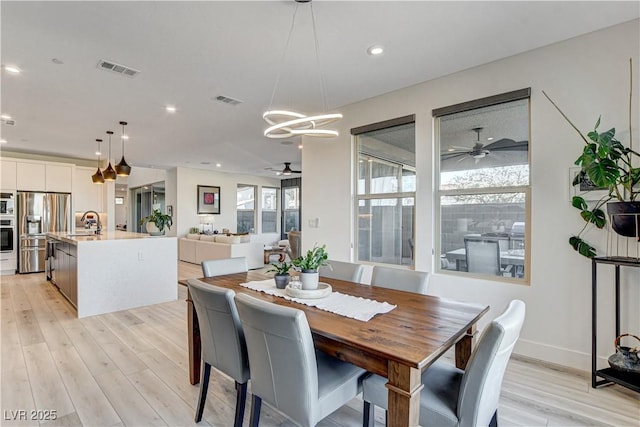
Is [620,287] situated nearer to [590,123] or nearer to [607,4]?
[590,123]

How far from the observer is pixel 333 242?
14.6 ft

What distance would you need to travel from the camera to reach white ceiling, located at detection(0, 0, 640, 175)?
2.33 meters

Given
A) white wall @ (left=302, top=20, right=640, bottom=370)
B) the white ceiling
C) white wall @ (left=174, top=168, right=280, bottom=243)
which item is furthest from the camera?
white wall @ (left=174, top=168, right=280, bottom=243)

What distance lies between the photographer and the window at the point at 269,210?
11.5 meters

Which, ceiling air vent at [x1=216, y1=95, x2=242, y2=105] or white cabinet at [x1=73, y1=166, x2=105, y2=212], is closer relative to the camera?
ceiling air vent at [x1=216, y1=95, x2=242, y2=105]

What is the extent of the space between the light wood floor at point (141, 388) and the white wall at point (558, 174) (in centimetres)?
38

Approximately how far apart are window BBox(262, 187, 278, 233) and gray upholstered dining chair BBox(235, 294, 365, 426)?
32.6ft

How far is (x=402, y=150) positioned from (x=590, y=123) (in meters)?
1.79

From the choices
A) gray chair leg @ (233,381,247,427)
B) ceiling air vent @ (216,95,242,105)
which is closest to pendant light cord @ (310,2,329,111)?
ceiling air vent @ (216,95,242,105)

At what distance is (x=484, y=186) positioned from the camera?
129 inches

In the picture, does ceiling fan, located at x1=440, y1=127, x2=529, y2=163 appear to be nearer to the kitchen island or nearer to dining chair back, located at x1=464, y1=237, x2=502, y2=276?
dining chair back, located at x1=464, y1=237, x2=502, y2=276

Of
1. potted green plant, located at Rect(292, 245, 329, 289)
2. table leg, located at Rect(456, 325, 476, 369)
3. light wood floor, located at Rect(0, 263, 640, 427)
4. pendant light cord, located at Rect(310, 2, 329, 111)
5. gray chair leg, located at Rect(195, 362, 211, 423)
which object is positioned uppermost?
pendant light cord, located at Rect(310, 2, 329, 111)

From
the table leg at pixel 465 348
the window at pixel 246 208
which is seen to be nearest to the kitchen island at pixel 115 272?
the table leg at pixel 465 348

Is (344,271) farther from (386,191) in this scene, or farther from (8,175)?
(8,175)
